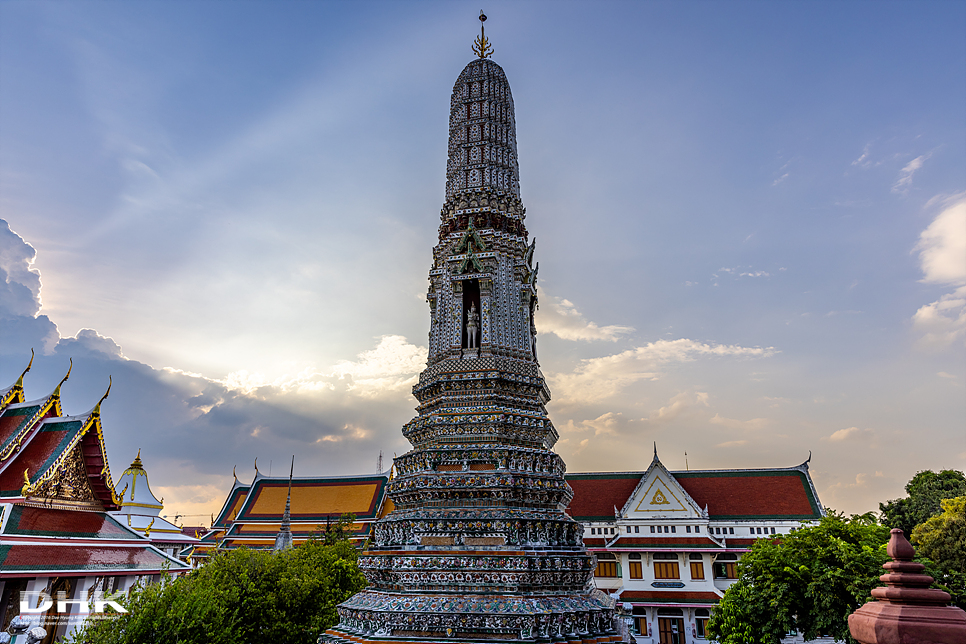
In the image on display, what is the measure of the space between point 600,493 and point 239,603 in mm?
22987

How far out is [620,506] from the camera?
31.0m

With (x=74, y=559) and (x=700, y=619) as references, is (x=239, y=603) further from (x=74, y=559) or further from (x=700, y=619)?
(x=700, y=619)

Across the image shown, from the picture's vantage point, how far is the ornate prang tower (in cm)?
920

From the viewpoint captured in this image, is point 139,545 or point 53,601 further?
point 139,545

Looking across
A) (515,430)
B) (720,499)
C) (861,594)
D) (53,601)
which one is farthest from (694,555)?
(53,601)

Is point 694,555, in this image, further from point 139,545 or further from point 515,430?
point 139,545

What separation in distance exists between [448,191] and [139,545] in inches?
542

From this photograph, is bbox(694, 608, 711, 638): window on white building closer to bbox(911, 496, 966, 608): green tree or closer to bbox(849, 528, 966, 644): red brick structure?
bbox(911, 496, 966, 608): green tree

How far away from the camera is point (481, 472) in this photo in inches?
419

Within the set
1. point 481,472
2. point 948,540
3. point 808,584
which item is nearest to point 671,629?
point 948,540

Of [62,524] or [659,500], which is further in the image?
[659,500]

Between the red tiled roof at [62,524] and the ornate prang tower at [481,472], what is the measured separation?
9198 mm

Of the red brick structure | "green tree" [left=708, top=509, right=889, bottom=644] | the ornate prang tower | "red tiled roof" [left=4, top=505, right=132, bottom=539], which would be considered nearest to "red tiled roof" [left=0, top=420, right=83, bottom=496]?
"red tiled roof" [left=4, top=505, right=132, bottom=539]

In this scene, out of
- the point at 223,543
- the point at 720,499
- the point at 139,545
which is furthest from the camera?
the point at 223,543
